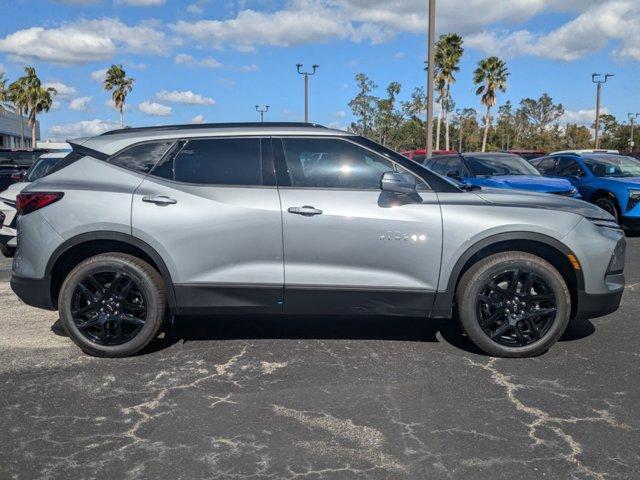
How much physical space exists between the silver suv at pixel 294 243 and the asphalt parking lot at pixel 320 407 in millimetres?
390

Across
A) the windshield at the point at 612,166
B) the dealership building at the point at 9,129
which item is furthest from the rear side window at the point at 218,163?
the dealership building at the point at 9,129

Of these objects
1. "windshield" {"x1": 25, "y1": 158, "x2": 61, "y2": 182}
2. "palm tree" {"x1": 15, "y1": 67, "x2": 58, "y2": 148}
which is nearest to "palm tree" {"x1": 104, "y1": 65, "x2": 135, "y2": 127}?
"palm tree" {"x1": 15, "y1": 67, "x2": 58, "y2": 148}

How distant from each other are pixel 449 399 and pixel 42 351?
10.5ft

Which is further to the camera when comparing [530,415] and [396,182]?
[396,182]

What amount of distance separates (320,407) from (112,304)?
6.16ft

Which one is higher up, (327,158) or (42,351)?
(327,158)

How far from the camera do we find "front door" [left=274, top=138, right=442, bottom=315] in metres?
4.41

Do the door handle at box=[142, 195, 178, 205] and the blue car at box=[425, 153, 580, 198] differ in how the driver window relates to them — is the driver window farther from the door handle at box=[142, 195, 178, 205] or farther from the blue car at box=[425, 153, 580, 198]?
the blue car at box=[425, 153, 580, 198]

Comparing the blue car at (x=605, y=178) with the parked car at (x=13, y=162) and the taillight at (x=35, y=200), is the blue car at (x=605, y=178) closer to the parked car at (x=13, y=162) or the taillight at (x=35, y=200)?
the taillight at (x=35, y=200)

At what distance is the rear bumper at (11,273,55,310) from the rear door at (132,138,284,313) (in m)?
0.84

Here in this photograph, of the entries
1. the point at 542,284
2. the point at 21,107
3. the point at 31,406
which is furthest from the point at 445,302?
the point at 21,107

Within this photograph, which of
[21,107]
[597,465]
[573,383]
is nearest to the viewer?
[597,465]

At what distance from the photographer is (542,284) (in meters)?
4.51

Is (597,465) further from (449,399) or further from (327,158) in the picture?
(327,158)
